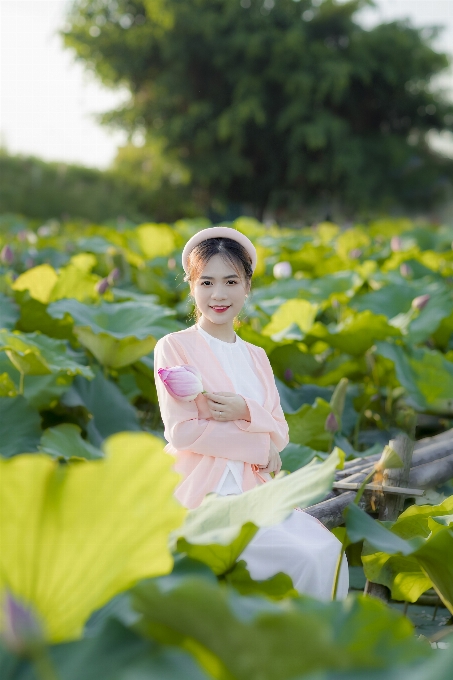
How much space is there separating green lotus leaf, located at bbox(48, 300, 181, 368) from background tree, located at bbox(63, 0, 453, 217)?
16464 millimetres

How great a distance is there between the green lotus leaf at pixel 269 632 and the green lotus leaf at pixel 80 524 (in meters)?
0.04

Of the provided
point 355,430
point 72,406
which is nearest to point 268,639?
point 72,406

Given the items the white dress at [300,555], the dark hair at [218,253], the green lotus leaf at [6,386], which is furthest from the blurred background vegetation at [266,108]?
the white dress at [300,555]

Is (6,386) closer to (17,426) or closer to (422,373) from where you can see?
(17,426)

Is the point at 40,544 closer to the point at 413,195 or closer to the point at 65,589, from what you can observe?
the point at 65,589

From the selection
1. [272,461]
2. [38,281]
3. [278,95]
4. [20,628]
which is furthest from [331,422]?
[278,95]

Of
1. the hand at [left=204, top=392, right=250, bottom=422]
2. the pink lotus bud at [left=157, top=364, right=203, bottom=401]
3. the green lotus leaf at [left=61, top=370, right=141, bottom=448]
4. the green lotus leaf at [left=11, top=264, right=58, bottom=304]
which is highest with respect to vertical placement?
the green lotus leaf at [left=11, top=264, right=58, bottom=304]

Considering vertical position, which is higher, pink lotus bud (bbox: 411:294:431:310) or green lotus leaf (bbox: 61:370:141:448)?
pink lotus bud (bbox: 411:294:431:310)

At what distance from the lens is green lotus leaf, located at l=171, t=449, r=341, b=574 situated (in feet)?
2.58

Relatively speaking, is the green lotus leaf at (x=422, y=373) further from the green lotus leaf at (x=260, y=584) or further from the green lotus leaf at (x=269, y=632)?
the green lotus leaf at (x=269, y=632)

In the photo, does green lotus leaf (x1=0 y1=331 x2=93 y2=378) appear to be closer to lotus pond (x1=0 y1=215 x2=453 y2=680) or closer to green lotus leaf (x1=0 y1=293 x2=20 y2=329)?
lotus pond (x1=0 y1=215 x2=453 y2=680)

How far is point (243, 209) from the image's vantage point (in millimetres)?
21016

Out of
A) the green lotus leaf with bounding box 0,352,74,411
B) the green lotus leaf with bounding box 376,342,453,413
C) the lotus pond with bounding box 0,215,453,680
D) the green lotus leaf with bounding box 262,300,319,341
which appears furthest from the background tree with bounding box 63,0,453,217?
the green lotus leaf with bounding box 0,352,74,411

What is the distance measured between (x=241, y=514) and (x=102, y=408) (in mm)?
1403
